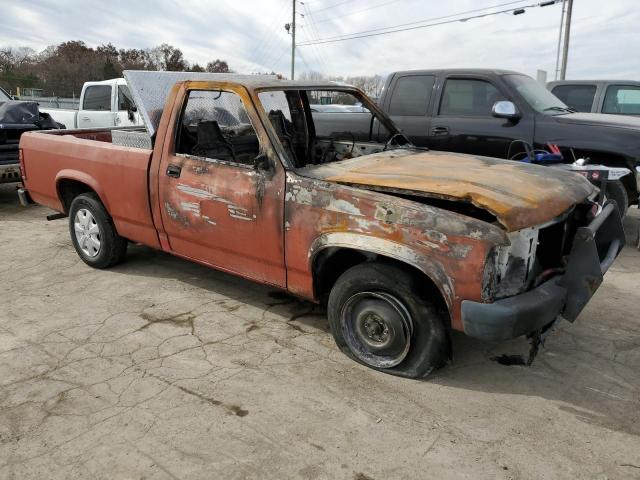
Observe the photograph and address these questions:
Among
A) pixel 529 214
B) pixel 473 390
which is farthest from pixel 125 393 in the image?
pixel 529 214

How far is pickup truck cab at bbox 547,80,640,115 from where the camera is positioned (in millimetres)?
8266

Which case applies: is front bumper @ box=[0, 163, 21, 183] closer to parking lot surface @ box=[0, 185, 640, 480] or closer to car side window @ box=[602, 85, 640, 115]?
parking lot surface @ box=[0, 185, 640, 480]

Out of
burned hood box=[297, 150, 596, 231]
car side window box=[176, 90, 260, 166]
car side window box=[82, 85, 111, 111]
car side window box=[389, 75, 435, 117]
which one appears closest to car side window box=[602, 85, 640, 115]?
car side window box=[389, 75, 435, 117]

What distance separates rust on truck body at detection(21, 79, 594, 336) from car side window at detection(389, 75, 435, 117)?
1.98 metres

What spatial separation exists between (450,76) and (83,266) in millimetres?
4725

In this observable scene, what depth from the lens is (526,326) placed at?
273 centimetres

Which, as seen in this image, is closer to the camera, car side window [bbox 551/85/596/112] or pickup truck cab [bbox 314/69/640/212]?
pickup truck cab [bbox 314/69/640/212]

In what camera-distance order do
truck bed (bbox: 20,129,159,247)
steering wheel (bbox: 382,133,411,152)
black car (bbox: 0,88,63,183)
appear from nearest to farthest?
truck bed (bbox: 20,129,159,247), steering wheel (bbox: 382,133,411,152), black car (bbox: 0,88,63,183)

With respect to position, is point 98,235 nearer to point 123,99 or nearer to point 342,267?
point 342,267

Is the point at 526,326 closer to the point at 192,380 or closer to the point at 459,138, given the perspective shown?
the point at 192,380

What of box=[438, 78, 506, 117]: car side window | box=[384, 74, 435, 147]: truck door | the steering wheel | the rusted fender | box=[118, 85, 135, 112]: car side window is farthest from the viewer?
box=[118, 85, 135, 112]: car side window

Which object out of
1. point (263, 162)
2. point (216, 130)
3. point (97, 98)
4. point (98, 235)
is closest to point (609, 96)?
point (216, 130)

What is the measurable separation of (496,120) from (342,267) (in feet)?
11.8

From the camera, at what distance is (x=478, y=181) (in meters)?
3.05
